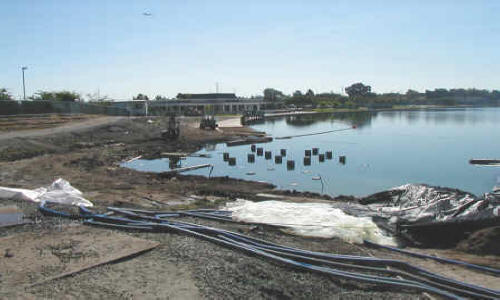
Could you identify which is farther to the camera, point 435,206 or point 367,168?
point 367,168

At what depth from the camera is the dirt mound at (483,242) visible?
8430 millimetres

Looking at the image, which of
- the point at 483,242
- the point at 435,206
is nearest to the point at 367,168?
the point at 435,206

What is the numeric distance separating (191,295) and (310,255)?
2358mm

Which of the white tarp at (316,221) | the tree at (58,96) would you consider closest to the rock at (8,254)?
the white tarp at (316,221)

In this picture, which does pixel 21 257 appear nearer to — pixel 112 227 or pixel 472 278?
pixel 112 227

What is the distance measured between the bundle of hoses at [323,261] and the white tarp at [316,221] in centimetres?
152

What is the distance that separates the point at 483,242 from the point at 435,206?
1.42 meters

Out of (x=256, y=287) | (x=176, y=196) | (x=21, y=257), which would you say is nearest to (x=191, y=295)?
(x=256, y=287)

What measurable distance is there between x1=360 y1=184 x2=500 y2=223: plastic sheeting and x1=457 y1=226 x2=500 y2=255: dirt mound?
397 mm

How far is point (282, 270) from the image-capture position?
6.80 m

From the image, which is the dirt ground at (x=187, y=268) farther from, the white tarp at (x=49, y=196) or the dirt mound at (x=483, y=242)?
the white tarp at (x=49, y=196)

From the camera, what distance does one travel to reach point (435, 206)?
980cm

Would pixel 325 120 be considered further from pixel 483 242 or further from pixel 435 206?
pixel 483 242

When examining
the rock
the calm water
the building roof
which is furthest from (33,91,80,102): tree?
the building roof
